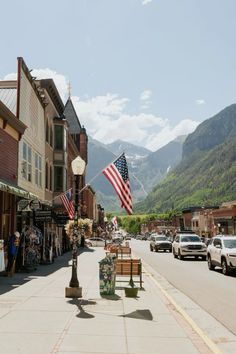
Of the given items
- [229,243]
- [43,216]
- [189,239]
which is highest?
[43,216]

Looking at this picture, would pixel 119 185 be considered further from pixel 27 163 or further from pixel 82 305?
pixel 27 163

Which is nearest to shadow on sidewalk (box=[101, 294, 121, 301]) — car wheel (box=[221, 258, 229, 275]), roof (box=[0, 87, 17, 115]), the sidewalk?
the sidewalk

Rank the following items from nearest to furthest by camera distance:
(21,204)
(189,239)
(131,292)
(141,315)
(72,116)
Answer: (141,315) → (131,292) → (21,204) → (189,239) → (72,116)

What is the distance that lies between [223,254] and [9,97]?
542 inches

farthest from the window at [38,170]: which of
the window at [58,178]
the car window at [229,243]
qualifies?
the car window at [229,243]

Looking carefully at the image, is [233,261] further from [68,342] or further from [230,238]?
[68,342]

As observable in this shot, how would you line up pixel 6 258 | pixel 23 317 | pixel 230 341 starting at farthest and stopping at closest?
pixel 6 258, pixel 23 317, pixel 230 341

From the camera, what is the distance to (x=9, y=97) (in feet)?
80.9

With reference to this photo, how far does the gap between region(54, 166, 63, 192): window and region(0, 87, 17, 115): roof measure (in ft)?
43.5

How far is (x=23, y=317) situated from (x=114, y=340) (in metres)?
2.58

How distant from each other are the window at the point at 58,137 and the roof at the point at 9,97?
11.6 meters

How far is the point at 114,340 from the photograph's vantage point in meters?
7.79

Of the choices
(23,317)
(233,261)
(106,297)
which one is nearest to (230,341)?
(23,317)

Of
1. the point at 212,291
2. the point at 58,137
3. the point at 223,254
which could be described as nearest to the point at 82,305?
the point at 212,291
